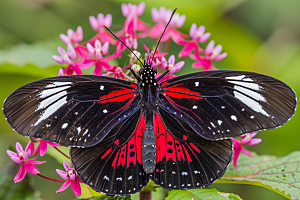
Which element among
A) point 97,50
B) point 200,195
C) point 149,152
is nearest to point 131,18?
point 97,50

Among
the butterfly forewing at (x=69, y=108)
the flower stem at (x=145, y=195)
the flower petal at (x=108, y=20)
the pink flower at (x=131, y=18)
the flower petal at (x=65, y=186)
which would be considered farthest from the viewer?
the flower petal at (x=108, y=20)

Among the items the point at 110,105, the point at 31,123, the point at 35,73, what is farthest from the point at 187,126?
the point at 35,73

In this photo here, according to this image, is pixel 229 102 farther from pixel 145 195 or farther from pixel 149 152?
pixel 145 195

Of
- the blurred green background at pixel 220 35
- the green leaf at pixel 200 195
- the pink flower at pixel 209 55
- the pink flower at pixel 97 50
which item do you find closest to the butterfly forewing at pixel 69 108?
the pink flower at pixel 97 50

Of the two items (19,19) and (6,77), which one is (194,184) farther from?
(19,19)

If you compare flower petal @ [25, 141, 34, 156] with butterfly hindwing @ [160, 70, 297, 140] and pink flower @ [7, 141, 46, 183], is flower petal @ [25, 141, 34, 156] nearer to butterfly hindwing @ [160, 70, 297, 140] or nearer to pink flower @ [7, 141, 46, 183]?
pink flower @ [7, 141, 46, 183]

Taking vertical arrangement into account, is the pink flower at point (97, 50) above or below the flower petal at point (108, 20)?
below

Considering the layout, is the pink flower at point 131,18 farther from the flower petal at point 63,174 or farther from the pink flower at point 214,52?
the flower petal at point 63,174
